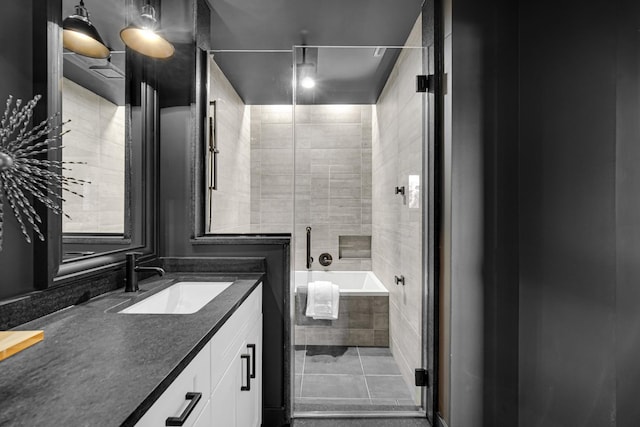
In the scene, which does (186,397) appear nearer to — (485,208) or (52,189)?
(52,189)

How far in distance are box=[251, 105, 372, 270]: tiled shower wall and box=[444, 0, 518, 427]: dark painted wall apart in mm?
690

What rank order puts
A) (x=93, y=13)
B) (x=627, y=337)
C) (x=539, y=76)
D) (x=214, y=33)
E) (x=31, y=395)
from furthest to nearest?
(x=214, y=33) < (x=539, y=76) < (x=93, y=13) < (x=627, y=337) < (x=31, y=395)

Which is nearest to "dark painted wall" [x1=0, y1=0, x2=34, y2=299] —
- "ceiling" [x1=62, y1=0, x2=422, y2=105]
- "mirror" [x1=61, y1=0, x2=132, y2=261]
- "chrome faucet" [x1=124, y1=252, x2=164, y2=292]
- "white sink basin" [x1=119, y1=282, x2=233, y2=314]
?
"mirror" [x1=61, y1=0, x2=132, y2=261]

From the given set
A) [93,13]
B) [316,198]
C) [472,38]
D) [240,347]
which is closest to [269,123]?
[316,198]

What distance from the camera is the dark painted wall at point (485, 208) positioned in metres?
1.79

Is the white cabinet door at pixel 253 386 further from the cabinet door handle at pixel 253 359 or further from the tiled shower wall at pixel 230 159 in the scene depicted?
the tiled shower wall at pixel 230 159

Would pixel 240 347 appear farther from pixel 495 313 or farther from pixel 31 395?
pixel 495 313

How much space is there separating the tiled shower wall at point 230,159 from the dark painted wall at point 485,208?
4.00 ft

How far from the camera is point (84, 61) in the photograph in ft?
4.59

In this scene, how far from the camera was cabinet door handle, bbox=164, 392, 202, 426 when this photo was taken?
0.81 meters

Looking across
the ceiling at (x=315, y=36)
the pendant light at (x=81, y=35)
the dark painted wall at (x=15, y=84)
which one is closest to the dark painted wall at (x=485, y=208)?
the ceiling at (x=315, y=36)

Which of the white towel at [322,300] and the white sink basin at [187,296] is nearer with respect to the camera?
the white sink basin at [187,296]

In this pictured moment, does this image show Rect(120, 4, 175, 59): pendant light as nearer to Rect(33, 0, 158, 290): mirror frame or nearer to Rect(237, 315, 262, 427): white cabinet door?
Rect(33, 0, 158, 290): mirror frame

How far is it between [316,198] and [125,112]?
3.77ft
